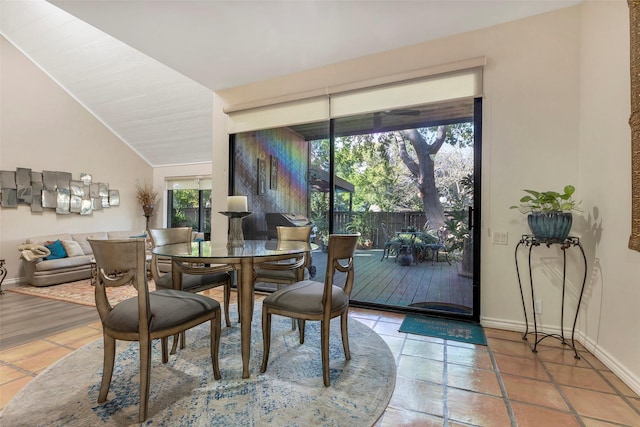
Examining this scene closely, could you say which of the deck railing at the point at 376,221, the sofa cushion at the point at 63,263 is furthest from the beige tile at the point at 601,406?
the sofa cushion at the point at 63,263

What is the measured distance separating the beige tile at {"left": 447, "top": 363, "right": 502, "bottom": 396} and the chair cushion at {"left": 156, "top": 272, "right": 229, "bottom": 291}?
1.85 meters

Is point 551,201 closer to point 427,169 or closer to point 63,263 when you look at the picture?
point 427,169

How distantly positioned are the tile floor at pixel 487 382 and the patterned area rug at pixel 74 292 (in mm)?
1337

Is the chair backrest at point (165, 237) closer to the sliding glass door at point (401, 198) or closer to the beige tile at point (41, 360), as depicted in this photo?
Result: the beige tile at point (41, 360)

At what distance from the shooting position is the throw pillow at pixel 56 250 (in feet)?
15.0

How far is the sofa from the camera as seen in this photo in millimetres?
4312

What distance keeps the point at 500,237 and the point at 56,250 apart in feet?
20.4

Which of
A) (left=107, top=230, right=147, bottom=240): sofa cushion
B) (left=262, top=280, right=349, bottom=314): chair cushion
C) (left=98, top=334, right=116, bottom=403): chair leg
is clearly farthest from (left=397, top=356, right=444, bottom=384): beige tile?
(left=107, top=230, right=147, bottom=240): sofa cushion

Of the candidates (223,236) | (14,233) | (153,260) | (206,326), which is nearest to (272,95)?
(223,236)

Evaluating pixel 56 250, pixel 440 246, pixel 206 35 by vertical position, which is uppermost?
pixel 206 35

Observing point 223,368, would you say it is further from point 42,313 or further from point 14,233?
point 14,233

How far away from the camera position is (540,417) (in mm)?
1434

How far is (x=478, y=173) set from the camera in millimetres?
2650

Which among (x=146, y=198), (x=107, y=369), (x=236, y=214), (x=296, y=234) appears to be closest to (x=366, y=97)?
(x=296, y=234)
